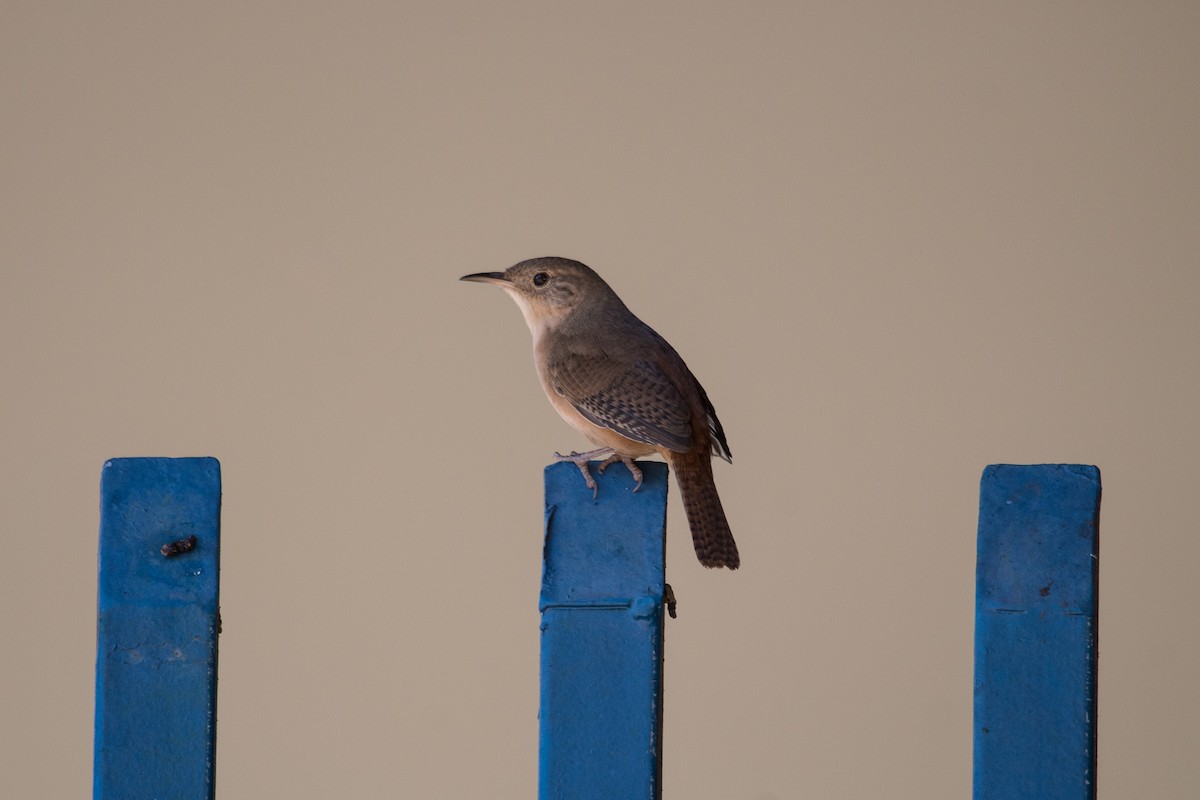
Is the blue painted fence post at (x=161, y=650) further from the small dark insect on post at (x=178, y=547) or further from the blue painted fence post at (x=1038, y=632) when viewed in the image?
the blue painted fence post at (x=1038, y=632)

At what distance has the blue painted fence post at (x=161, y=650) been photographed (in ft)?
9.95

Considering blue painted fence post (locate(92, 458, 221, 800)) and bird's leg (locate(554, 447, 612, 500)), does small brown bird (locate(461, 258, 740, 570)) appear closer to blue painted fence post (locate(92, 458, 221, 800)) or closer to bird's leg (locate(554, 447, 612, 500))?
bird's leg (locate(554, 447, 612, 500))

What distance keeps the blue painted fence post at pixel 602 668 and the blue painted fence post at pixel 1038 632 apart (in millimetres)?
688

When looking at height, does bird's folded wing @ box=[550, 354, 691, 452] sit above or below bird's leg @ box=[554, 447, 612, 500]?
above

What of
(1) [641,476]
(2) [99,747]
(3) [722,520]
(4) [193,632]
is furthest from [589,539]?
(2) [99,747]

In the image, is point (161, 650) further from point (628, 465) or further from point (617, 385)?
point (617, 385)

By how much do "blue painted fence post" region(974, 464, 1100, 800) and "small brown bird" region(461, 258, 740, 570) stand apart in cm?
62

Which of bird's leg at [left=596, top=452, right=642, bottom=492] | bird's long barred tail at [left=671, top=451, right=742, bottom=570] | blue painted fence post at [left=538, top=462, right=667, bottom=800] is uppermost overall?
bird's leg at [left=596, top=452, right=642, bottom=492]

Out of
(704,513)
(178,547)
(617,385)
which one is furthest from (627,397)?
(178,547)

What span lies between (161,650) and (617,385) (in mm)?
1282

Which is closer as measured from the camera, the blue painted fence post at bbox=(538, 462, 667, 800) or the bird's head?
the blue painted fence post at bbox=(538, 462, 667, 800)

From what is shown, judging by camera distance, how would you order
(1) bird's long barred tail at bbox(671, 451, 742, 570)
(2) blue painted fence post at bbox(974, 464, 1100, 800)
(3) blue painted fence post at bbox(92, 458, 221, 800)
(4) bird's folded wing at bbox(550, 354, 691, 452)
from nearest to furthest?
1. (2) blue painted fence post at bbox(974, 464, 1100, 800)
2. (3) blue painted fence post at bbox(92, 458, 221, 800)
3. (1) bird's long barred tail at bbox(671, 451, 742, 570)
4. (4) bird's folded wing at bbox(550, 354, 691, 452)

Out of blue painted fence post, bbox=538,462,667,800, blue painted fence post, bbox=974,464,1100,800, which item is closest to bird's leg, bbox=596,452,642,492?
blue painted fence post, bbox=538,462,667,800

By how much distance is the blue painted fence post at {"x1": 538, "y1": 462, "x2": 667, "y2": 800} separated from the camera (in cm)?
294
